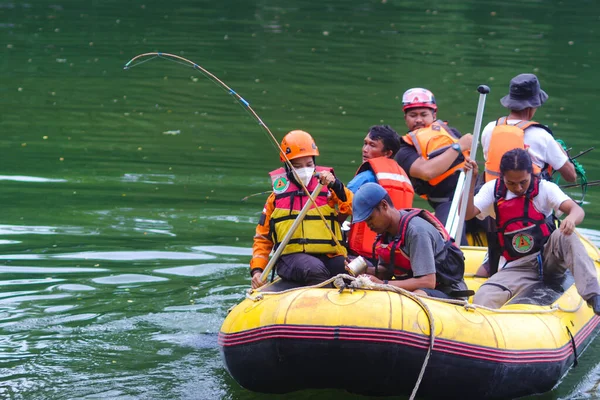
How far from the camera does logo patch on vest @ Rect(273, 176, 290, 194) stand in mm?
6031

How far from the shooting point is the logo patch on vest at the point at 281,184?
19.8 ft

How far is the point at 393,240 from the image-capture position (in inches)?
216

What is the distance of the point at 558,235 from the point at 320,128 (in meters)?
7.52

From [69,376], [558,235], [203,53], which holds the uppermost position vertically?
[203,53]

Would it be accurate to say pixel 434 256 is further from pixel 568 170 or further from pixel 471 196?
pixel 568 170

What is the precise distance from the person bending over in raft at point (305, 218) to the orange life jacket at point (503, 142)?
1380 mm

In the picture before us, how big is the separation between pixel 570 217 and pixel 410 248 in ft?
3.81

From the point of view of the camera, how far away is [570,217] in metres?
5.93

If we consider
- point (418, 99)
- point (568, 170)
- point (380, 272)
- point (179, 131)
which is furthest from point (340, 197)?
point (179, 131)

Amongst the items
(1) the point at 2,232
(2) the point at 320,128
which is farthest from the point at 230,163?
(1) the point at 2,232

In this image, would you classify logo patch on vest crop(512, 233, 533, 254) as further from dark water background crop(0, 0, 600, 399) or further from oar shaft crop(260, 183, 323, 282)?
oar shaft crop(260, 183, 323, 282)

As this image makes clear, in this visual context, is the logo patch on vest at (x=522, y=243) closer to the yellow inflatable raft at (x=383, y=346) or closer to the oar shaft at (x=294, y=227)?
the yellow inflatable raft at (x=383, y=346)

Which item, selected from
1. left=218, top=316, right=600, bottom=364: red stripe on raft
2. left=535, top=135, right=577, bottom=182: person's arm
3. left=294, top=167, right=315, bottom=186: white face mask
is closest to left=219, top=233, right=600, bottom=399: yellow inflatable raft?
left=218, top=316, right=600, bottom=364: red stripe on raft

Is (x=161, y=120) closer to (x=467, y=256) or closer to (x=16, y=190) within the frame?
(x=16, y=190)
